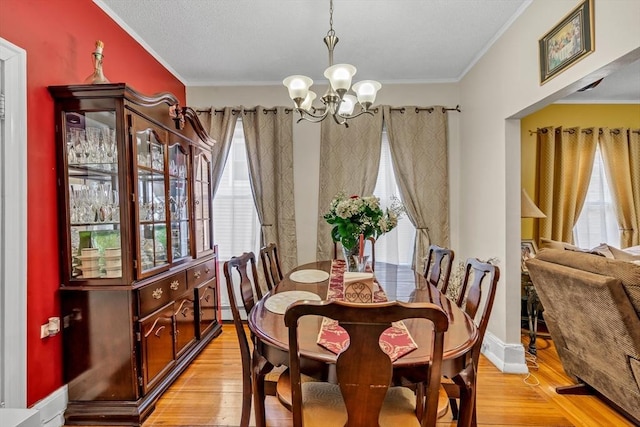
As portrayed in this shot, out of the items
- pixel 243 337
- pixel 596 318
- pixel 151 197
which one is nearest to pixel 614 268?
pixel 596 318

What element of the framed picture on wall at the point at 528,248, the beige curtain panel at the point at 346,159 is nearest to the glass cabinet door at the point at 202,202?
the beige curtain panel at the point at 346,159

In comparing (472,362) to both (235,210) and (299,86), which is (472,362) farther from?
(235,210)

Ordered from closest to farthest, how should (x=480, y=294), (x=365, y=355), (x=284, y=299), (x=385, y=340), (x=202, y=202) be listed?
(x=365, y=355) < (x=385, y=340) < (x=480, y=294) < (x=284, y=299) < (x=202, y=202)

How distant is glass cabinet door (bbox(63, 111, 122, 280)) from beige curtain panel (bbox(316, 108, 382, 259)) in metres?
2.09

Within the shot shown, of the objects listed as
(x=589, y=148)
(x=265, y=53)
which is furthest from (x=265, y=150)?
(x=589, y=148)

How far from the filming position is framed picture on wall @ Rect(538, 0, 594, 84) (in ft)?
5.69

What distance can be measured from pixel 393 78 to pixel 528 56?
151cm

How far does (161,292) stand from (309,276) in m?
1.05

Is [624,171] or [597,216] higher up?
[624,171]

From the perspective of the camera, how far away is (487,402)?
86.8 inches

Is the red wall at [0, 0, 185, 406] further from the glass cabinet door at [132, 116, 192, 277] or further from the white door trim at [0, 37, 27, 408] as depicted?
the glass cabinet door at [132, 116, 192, 277]

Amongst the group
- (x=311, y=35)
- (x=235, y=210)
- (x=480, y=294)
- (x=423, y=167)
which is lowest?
(x=480, y=294)

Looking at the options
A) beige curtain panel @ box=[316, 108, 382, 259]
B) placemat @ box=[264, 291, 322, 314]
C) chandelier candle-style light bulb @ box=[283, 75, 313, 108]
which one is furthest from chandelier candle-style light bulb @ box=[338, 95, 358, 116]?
placemat @ box=[264, 291, 322, 314]

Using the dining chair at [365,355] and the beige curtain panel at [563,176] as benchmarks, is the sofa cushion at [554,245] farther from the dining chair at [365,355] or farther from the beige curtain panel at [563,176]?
the dining chair at [365,355]
